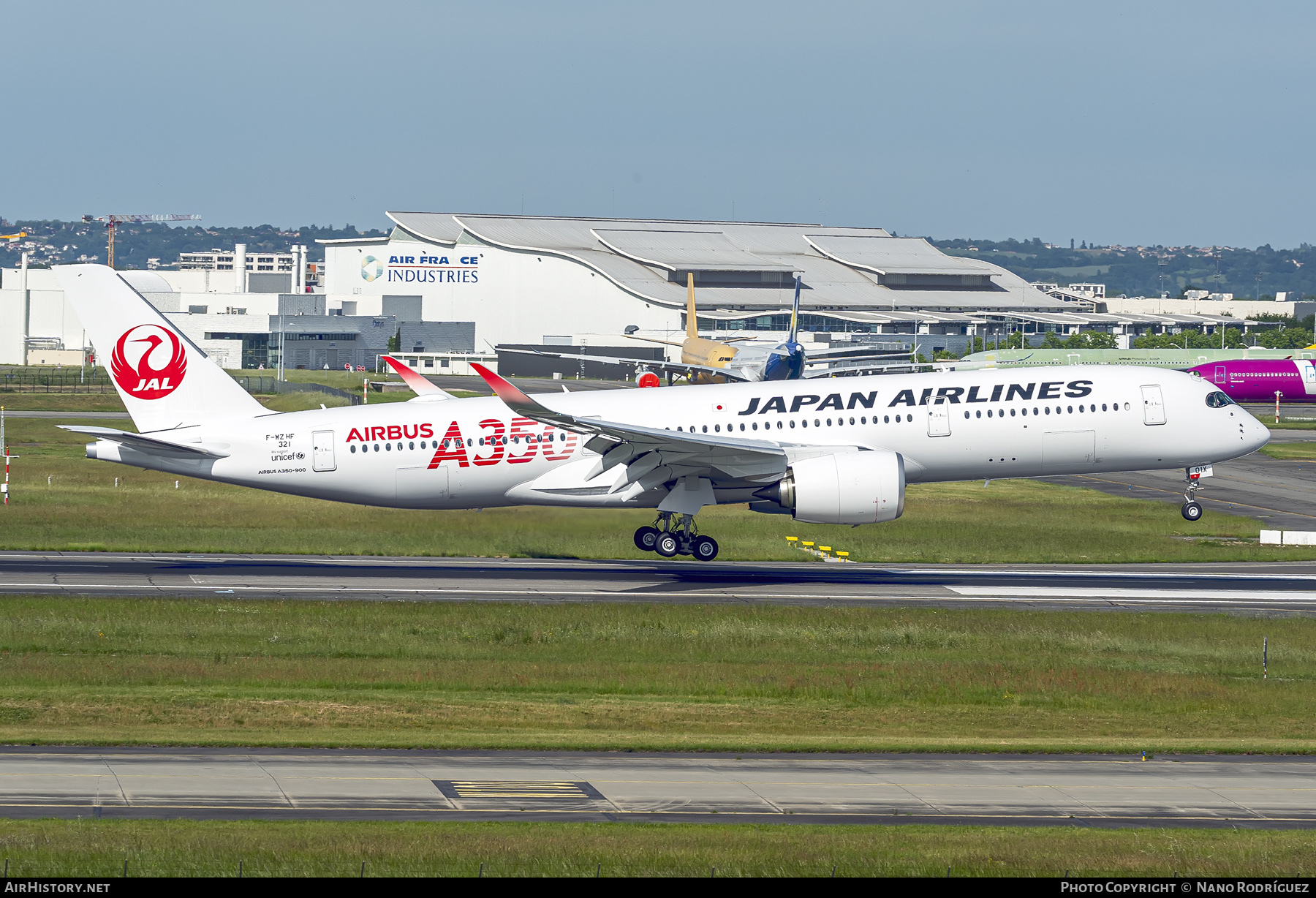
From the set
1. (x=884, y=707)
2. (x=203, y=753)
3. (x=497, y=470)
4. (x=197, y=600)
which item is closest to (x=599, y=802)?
(x=203, y=753)

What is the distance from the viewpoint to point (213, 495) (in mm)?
65375

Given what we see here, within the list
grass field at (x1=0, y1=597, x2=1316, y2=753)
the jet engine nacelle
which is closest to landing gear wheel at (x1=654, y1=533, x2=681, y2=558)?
the jet engine nacelle

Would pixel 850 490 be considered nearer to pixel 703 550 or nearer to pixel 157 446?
pixel 703 550

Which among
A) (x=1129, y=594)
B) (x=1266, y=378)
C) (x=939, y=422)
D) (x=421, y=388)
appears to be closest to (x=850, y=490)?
(x=939, y=422)

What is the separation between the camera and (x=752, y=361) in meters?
142

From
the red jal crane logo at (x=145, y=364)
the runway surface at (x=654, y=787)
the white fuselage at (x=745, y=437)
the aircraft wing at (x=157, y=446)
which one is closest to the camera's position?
the runway surface at (x=654, y=787)

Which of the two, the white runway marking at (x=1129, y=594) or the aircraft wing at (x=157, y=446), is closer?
the aircraft wing at (x=157, y=446)

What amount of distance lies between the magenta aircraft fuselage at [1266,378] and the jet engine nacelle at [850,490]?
104983 millimetres

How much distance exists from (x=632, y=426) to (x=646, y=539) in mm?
4322

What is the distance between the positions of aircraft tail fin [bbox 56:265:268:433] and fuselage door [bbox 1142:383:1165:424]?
1110 inches

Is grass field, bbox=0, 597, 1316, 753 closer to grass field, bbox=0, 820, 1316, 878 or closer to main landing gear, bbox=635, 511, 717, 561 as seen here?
main landing gear, bbox=635, 511, 717, 561

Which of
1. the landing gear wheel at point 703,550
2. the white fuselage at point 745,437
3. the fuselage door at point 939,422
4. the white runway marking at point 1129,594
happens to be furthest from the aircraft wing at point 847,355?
the fuselage door at point 939,422

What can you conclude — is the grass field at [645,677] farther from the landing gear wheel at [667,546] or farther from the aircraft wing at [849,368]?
the aircraft wing at [849,368]

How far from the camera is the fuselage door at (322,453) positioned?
44906mm
